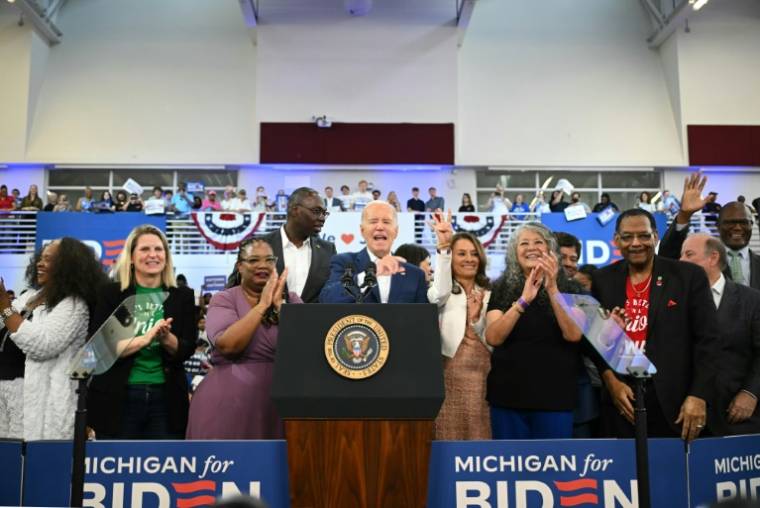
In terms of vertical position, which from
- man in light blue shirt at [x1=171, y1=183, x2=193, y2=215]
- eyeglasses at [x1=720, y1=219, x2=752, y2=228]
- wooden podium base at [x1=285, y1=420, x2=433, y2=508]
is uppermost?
man in light blue shirt at [x1=171, y1=183, x2=193, y2=215]

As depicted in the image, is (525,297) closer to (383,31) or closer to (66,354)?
(66,354)

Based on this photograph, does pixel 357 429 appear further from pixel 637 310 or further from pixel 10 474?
pixel 637 310

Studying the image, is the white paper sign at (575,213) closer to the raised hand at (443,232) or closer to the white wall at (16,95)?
the raised hand at (443,232)

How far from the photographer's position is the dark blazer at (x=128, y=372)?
2967mm

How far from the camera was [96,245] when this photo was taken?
13516mm

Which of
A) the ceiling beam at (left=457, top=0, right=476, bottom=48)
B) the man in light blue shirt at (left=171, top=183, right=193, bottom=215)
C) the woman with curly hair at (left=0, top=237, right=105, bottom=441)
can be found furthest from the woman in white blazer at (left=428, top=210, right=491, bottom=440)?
the ceiling beam at (left=457, top=0, right=476, bottom=48)

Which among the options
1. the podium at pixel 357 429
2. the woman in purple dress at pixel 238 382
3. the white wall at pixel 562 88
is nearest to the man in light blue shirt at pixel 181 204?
the white wall at pixel 562 88

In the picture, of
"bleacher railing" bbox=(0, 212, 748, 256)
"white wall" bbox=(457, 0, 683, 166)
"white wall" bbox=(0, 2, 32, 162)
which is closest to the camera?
"bleacher railing" bbox=(0, 212, 748, 256)

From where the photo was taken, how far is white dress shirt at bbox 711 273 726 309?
342 centimetres

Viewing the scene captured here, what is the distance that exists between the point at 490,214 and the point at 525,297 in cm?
1112

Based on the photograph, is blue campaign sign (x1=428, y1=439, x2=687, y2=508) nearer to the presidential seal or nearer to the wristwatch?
the presidential seal

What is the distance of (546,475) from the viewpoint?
2479 millimetres

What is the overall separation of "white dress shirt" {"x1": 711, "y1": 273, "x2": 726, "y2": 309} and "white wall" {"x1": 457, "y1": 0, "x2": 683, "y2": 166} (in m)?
13.8

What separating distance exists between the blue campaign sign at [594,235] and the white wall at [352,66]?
4.81 metres
